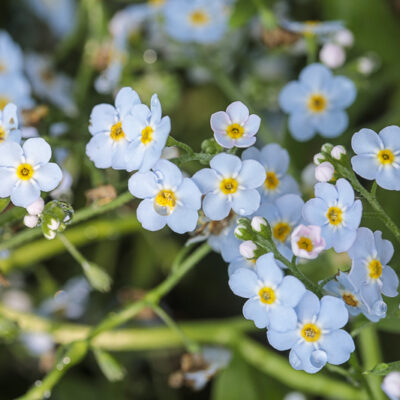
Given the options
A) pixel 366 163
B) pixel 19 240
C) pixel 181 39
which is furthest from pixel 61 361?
pixel 181 39

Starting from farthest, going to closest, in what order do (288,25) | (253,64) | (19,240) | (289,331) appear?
(253,64) → (288,25) → (19,240) → (289,331)

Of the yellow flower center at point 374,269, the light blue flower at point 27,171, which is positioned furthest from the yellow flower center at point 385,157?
the light blue flower at point 27,171

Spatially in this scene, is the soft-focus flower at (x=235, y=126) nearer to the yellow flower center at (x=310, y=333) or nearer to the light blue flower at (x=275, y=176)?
the light blue flower at (x=275, y=176)

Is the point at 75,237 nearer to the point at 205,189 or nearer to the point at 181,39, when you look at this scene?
the point at 181,39

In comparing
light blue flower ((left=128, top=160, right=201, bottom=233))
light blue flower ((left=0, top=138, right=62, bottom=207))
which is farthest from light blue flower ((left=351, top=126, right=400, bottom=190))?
light blue flower ((left=0, top=138, right=62, bottom=207))

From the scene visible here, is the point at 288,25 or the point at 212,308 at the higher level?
the point at 288,25

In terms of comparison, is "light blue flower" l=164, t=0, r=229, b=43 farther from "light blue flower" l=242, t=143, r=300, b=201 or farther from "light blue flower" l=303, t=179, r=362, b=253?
"light blue flower" l=303, t=179, r=362, b=253

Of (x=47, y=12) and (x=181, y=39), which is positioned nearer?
(x=181, y=39)

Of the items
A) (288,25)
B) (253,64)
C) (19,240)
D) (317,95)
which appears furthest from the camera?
(253,64)
